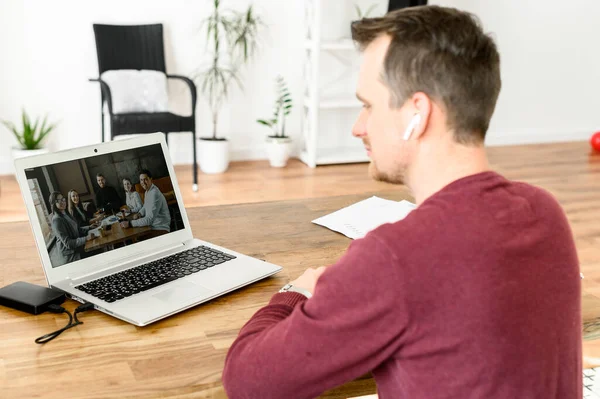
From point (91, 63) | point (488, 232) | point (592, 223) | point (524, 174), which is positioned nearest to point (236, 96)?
point (91, 63)

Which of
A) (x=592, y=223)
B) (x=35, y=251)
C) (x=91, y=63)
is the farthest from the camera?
(x=91, y=63)

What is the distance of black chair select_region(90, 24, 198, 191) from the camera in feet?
14.4

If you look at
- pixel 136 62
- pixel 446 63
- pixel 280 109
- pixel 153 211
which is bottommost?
pixel 280 109

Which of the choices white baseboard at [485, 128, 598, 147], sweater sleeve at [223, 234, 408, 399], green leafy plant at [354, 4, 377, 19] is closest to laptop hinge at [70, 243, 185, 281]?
sweater sleeve at [223, 234, 408, 399]

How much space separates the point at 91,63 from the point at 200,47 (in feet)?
2.39

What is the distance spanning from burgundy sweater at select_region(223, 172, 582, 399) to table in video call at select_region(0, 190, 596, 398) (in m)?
0.18

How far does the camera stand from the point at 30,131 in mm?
4711

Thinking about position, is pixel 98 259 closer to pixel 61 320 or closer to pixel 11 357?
pixel 61 320

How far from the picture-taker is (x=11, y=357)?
119 cm

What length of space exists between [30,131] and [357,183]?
6.81 feet

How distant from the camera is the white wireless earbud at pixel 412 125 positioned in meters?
1.06

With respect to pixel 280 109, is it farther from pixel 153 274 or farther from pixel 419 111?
pixel 419 111

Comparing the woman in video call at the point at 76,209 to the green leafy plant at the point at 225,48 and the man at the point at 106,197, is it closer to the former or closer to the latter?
the man at the point at 106,197

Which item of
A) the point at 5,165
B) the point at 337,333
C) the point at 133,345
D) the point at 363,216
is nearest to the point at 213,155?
the point at 5,165
